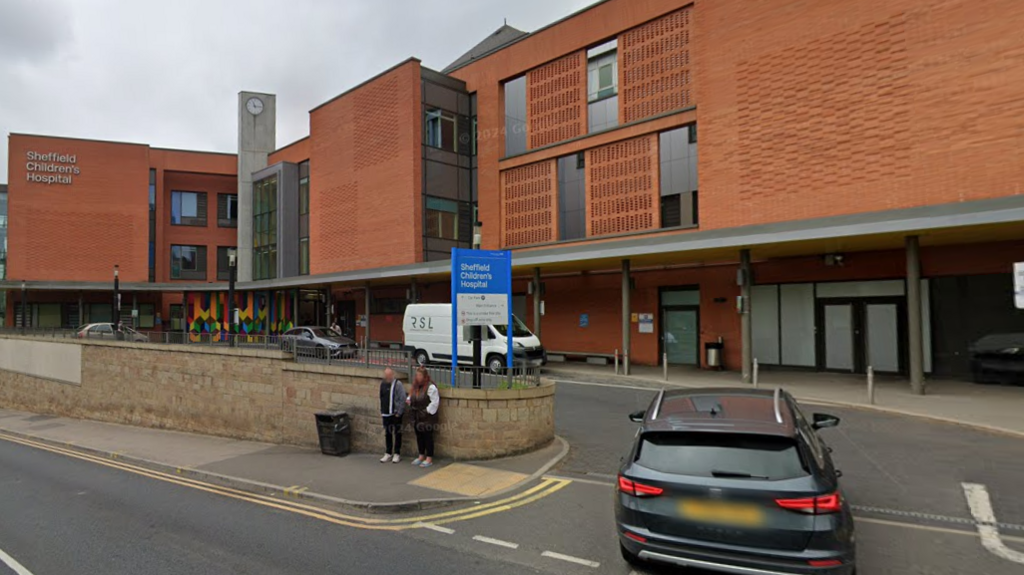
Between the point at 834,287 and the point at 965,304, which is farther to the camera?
the point at 834,287

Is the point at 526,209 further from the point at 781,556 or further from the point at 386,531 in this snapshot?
Result: the point at 781,556

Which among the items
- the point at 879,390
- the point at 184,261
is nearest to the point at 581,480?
the point at 879,390

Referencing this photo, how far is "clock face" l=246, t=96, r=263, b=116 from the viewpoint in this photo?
42625mm

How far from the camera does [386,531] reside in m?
6.27

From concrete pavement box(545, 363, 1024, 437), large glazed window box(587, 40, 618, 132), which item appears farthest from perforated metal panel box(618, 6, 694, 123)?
concrete pavement box(545, 363, 1024, 437)

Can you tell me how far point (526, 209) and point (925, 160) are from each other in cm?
1513

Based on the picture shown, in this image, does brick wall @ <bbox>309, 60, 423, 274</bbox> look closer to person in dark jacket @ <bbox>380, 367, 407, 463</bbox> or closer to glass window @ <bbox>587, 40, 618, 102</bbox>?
glass window @ <bbox>587, 40, 618, 102</bbox>

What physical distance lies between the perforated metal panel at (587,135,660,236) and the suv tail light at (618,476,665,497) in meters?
17.8

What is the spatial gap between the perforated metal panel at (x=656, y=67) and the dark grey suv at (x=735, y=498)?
1861 centimetres

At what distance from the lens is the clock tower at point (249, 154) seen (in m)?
42.3

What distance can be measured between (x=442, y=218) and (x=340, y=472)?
68.0 ft

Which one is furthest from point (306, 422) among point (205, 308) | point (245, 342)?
point (205, 308)

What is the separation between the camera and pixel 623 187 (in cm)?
2227

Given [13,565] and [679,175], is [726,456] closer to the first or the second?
[13,565]
